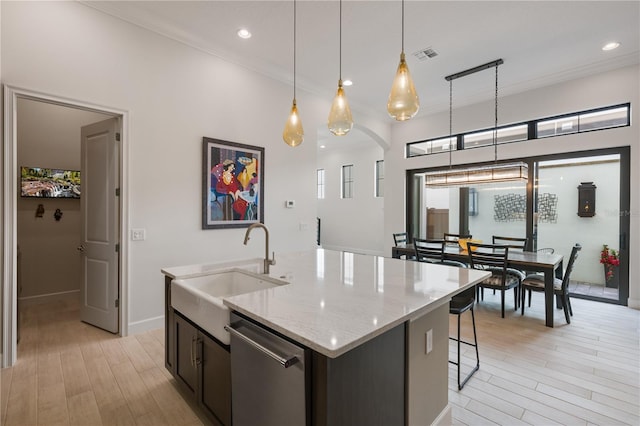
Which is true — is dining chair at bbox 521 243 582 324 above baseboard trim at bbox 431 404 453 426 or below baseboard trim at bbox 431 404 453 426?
above

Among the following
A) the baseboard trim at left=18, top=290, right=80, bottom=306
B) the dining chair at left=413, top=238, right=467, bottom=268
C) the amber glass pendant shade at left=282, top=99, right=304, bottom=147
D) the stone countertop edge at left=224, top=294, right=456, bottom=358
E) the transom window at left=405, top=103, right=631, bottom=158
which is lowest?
the baseboard trim at left=18, top=290, right=80, bottom=306

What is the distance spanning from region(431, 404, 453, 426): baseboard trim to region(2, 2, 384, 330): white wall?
301 centimetres

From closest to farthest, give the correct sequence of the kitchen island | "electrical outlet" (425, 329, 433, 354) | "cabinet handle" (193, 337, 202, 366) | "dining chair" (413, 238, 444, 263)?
the kitchen island, "electrical outlet" (425, 329, 433, 354), "cabinet handle" (193, 337, 202, 366), "dining chair" (413, 238, 444, 263)

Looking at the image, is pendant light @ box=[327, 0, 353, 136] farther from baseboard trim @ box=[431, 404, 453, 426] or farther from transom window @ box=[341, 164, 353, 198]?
transom window @ box=[341, 164, 353, 198]

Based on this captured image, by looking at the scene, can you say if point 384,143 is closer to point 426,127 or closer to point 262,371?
point 426,127

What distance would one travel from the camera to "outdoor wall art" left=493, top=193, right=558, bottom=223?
4.78 metres

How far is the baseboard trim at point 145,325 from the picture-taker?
10.6 feet

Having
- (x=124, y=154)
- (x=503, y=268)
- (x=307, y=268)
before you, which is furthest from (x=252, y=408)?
(x=503, y=268)

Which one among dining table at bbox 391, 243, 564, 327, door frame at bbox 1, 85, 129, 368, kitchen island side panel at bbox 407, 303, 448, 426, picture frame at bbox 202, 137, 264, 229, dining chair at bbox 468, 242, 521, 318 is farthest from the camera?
picture frame at bbox 202, 137, 264, 229

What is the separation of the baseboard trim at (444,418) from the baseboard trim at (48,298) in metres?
5.11

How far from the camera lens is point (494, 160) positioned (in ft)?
17.1

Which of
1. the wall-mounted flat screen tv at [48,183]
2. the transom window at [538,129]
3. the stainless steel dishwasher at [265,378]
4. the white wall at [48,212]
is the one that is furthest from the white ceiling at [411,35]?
the stainless steel dishwasher at [265,378]

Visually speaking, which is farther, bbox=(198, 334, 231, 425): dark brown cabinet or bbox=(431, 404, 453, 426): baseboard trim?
bbox=(431, 404, 453, 426): baseboard trim

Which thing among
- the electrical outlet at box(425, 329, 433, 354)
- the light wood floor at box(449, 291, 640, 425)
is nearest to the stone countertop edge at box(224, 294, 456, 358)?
the electrical outlet at box(425, 329, 433, 354)
